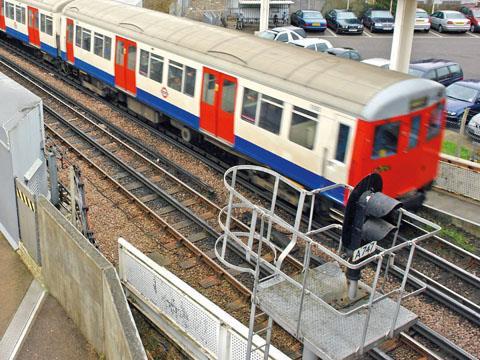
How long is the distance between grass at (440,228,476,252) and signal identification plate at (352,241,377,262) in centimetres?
672

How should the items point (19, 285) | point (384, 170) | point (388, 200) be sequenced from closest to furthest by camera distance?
point (388, 200) < point (19, 285) < point (384, 170)


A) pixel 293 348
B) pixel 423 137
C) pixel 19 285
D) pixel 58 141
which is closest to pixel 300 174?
pixel 423 137

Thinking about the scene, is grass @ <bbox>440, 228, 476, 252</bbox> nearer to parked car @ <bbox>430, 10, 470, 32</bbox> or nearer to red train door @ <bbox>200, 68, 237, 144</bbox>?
red train door @ <bbox>200, 68, 237, 144</bbox>

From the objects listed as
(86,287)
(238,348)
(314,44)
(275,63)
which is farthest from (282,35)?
(238,348)

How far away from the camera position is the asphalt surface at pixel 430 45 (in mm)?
28422

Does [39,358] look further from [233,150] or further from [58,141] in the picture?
[58,141]


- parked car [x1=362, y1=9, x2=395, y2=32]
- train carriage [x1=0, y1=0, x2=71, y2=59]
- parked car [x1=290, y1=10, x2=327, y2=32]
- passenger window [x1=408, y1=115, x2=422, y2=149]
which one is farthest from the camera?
parked car [x1=362, y1=9, x2=395, y2=32]

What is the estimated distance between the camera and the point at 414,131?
33.4 feet

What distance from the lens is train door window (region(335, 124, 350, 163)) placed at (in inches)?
384

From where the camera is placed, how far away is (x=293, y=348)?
26.4 ft

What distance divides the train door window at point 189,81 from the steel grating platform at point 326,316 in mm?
8276

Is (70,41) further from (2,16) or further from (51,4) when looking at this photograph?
(2,16)

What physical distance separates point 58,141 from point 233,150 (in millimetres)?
4960

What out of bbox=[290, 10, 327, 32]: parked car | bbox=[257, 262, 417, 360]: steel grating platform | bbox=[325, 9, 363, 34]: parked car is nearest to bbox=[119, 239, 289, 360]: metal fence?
bbox=[257, 262, 417, 360]: steel grating platform
